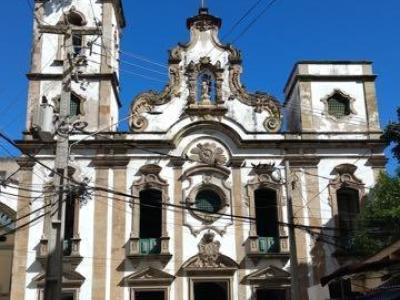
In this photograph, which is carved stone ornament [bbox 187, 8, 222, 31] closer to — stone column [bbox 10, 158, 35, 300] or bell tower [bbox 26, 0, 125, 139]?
bell tower [bbox 26, 0, 125, 139]

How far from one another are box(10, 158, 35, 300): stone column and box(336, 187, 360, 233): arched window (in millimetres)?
11980

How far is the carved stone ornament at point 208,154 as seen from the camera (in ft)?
80.9

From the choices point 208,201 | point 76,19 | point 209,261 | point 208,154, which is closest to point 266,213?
point 208,201

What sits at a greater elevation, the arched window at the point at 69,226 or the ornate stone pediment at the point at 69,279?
the arched window at the point at 69,226

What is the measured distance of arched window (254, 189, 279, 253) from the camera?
24.4 m

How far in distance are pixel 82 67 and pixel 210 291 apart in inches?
402

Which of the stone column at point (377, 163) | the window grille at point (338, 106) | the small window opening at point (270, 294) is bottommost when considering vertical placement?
the small window opening at point (270, 294)

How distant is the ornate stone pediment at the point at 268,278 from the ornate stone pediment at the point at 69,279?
19.7ft

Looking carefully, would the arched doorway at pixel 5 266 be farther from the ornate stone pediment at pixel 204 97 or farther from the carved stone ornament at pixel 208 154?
the carved stone ornament at pixel 208 154

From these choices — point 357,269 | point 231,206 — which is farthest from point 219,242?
point 357,269

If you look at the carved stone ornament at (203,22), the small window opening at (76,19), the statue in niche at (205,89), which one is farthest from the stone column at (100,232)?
the carved stone ornament at (203,22)

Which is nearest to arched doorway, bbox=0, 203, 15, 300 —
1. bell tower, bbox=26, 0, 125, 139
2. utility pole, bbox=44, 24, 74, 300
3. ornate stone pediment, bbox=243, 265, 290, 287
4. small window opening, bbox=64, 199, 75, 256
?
small window opening, bbox=64, 199, 75, 256

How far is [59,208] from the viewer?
14664mm

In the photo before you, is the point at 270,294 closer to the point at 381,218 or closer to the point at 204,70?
the point at 381,218
